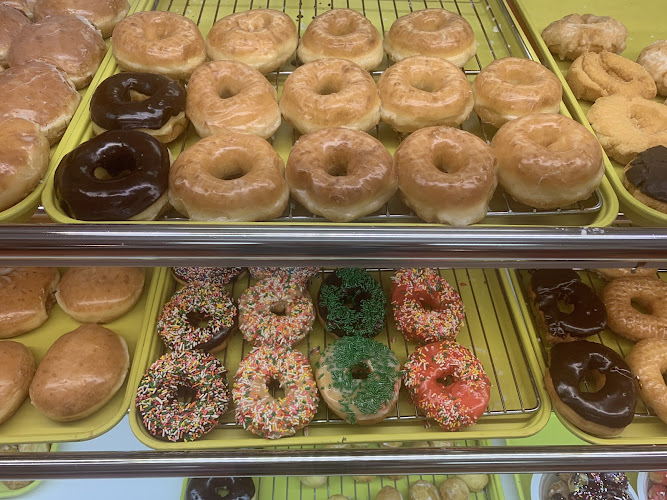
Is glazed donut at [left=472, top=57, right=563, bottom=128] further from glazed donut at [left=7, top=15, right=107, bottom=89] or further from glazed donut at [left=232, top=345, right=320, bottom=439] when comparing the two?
glazed donut at [left=7, top=15, right=107, bottom=89]

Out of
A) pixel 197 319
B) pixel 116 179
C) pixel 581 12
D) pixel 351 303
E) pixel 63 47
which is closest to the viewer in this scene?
pixel 116 179

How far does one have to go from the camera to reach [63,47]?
2.28 metres

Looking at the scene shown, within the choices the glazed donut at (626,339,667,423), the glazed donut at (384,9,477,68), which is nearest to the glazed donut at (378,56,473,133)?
the glazed donut at (384,9,477,68)

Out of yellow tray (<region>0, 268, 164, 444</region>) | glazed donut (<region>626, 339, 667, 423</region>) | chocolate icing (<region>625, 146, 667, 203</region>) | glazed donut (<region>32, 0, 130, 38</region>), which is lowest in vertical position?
yellow tray (<region>0, 268, 164, 444</region>)

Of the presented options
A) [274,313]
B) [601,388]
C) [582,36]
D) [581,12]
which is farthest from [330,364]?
[581,12]

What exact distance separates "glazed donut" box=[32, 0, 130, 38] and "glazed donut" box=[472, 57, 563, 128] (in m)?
1.74

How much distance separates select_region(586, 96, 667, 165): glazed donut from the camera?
2100mm

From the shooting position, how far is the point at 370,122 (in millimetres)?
2141

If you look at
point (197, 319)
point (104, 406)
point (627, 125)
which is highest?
point (627, 125)

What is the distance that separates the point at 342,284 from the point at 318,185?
0.52 m

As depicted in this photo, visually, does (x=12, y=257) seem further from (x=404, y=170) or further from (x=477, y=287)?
(x=477, y=287)

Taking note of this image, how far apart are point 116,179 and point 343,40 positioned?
3.98 ft

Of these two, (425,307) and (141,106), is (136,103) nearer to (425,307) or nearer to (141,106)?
(141,106)

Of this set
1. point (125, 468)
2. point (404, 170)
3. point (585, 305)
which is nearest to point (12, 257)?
point (125, 468)
